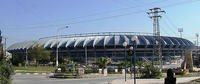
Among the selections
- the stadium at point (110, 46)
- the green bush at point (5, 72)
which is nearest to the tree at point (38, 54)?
the stadium at point (110, 46)

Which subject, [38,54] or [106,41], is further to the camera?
[106,41]

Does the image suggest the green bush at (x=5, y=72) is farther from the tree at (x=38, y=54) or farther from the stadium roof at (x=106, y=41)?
the stadium roof at (x=106, y=41)

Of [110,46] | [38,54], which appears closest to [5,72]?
[38,54]

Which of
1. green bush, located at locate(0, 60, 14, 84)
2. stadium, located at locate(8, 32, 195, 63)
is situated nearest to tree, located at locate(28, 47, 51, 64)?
stadium, located at locate(8, 32, 195, 63)

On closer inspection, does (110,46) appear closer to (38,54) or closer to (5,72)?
(38,54)

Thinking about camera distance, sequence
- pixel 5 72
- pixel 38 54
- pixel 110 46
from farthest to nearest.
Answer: pixel 110 46 → pixel 38 54 → pixel 5 72

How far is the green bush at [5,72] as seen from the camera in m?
15.8

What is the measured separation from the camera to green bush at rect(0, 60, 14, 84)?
51.8 feet

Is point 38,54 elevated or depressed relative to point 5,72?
depressed

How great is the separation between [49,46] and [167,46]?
58.1 metres

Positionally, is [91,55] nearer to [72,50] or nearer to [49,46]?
[72,50]

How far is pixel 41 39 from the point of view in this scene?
194750 mm

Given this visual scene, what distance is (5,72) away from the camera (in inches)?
635

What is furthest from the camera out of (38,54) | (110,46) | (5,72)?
(110,46)
